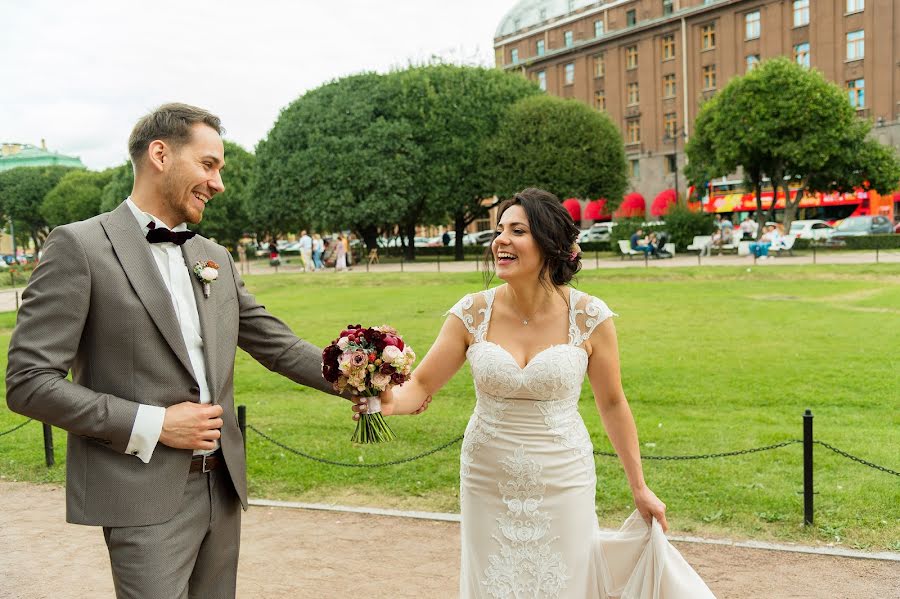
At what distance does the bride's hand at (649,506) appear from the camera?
12.0 feet

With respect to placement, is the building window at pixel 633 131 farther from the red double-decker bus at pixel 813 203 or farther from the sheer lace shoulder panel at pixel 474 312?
the sheer lace shoulder panel at pixel 474 312

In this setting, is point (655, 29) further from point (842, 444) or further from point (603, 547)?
point (603, 547)

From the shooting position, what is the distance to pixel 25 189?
94.8m

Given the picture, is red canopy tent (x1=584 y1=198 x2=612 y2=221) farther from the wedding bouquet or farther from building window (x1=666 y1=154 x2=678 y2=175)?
the wedding bouquet

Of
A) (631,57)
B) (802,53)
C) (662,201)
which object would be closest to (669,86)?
(631,57)

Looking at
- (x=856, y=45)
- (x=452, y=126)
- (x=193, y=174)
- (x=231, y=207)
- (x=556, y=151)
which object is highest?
(x=856, y=45)

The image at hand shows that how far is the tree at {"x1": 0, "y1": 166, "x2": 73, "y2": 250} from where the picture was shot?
94.6 m

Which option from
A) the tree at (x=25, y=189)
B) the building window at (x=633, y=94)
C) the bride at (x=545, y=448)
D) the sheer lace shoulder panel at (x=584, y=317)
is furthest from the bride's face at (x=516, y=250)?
the tree at (x=25, y=189)

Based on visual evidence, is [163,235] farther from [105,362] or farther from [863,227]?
[863,227]

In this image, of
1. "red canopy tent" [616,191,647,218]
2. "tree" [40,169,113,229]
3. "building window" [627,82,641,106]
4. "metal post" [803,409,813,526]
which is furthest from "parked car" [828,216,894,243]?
"tree" [40,169,113,229]

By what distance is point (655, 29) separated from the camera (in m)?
62.8

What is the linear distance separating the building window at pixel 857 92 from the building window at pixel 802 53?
11.3 ft

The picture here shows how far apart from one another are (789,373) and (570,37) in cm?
6337

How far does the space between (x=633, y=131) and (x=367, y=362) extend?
2542 inches
